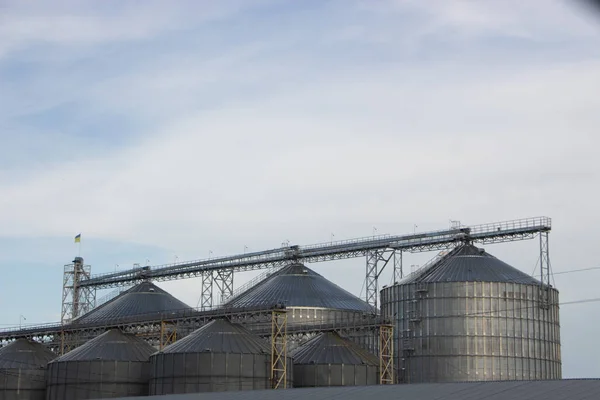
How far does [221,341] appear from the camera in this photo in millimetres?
72625

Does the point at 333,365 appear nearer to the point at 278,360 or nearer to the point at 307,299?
the point at 278,360

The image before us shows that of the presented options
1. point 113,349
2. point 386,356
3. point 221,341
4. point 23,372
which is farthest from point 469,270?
point 23,372

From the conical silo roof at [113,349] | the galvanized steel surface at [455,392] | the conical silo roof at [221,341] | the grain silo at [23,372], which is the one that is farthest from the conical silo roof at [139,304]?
the galvanized steel surface at [455,392]

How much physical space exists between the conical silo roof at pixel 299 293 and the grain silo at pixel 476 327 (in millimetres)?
8151

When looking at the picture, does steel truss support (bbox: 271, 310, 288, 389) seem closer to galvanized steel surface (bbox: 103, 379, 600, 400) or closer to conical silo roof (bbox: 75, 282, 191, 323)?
galvanized steel surface (bbox: 103, 379, 600, 400)

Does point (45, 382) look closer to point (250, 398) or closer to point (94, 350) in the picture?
point (94, 350)

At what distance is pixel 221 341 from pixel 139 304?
38163 mm

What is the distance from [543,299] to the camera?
86750mm

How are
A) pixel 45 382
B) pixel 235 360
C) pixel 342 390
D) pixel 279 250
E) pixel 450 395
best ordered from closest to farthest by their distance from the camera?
pixel 450 395
pixel 342 390
pixel 235 360
pixel 45 382
pixel 279 250

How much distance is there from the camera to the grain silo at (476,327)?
83562 mm

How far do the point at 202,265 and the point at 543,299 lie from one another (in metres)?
39.9

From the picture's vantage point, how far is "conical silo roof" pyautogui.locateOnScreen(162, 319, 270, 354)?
2830 inches

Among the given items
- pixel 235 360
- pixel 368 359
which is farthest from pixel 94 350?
pixel 368 359

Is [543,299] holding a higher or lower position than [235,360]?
higher
